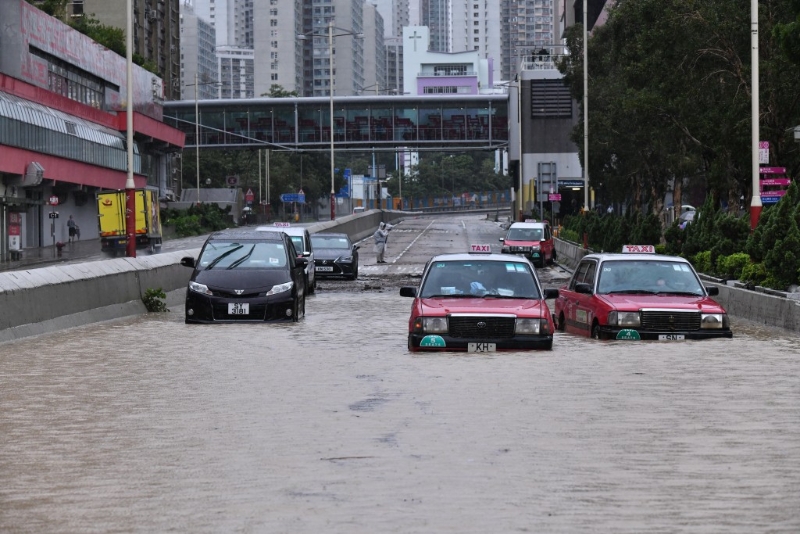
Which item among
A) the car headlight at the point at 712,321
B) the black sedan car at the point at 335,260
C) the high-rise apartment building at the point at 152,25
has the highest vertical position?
the high-rise apartment building at the point at 152,25

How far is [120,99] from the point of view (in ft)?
331

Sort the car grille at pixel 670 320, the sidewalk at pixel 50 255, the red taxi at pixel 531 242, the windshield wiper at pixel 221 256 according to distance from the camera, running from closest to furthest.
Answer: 1. the car grille at pixel 670 320
2. the windshield wiper at pixel 221 256
3. the red taxi at pixel 531 242
4. the sidewalk at pixel 50 255

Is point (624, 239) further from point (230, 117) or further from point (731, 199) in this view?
point (230, 117)

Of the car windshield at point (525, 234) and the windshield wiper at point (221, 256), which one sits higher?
the windshield wiper at point (221, 256)

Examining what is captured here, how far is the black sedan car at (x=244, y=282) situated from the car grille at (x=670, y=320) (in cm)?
740

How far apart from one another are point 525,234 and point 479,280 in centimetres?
3530

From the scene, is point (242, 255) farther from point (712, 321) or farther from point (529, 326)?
point (712, 321)

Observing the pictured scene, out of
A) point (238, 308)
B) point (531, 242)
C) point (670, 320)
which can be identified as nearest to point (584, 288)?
point (670, 320)

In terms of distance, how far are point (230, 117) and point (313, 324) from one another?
4100 inches

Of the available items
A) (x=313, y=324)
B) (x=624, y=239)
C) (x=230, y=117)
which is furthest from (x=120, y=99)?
(x=313, y=324)

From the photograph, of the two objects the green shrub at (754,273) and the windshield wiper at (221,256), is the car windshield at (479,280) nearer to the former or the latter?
the windshield wiper at (221,256)

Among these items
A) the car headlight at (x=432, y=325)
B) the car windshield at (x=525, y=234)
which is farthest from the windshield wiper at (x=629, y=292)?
the car windshield at (x=525, y=234)

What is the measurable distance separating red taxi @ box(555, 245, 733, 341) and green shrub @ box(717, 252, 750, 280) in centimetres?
813

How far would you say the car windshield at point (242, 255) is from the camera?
2367cm
